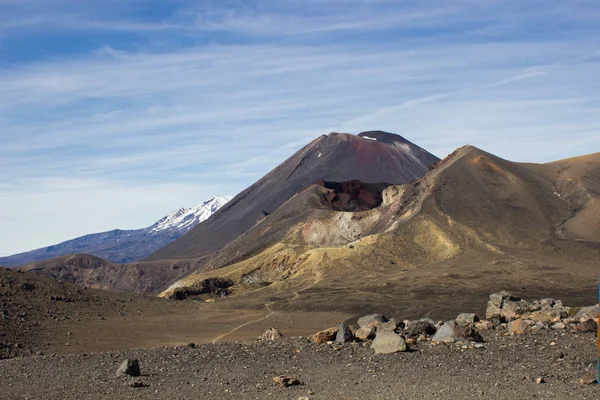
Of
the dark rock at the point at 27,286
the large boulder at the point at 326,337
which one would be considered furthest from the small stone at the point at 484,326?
the dark rock at the point at 27,286

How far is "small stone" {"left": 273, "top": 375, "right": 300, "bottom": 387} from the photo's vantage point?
49.3 ft

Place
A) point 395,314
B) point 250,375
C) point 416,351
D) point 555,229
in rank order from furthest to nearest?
point 555,229 < point 395,314 < point 416,351 < point 250,375

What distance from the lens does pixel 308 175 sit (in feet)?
564

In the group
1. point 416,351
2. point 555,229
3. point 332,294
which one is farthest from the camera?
point 555,229

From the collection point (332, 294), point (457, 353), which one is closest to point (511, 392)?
point (457, 353)

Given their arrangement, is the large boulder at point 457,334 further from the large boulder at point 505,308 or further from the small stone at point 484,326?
the large boulder at point 505,308

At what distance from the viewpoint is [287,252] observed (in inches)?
3184

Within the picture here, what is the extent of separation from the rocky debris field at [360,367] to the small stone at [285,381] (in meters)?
0.02

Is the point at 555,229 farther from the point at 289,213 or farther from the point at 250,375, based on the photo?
the point at 250,375

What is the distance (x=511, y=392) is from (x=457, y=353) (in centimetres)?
378

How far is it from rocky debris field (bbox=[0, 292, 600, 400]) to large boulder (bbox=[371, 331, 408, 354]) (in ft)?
0.08

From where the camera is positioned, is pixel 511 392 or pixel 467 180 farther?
pixel 467 180

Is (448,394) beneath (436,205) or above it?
beneath

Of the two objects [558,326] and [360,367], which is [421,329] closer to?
[558,326]
